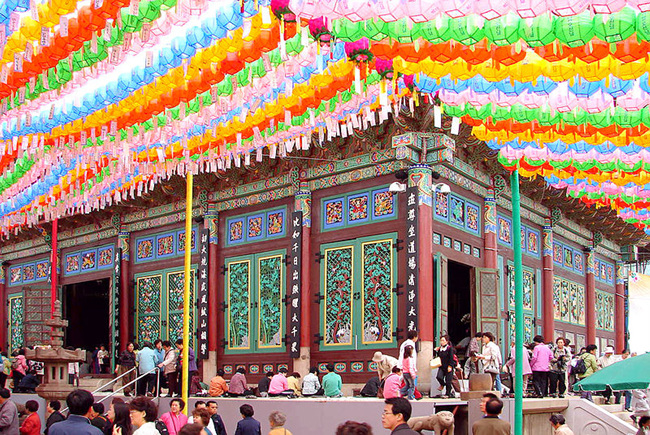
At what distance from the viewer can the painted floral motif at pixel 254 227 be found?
1881cm

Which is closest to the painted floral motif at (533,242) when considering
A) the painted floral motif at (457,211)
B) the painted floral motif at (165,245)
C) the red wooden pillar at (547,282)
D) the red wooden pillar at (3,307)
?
the red wooden pillar at (547,282)

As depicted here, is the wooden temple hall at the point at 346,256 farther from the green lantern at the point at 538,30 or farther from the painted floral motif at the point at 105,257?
the green lantern at the point at 538,30

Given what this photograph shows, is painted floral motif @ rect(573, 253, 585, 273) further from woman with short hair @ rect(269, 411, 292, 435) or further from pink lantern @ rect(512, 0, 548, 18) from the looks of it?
pink lantern @ rect(512, 0, 548, 18)

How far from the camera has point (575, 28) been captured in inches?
309

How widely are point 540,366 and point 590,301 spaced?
28.6 ft

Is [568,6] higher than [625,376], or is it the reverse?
[568,6]

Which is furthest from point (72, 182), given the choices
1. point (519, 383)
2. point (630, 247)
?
point (630, 247)

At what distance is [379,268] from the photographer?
53.6 ft

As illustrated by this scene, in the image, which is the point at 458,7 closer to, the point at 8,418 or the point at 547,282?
the point at 8,418

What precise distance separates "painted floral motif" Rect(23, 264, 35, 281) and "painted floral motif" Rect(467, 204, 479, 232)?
47.0ft

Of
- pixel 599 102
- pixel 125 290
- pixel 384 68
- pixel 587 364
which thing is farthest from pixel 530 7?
pixel 125 290

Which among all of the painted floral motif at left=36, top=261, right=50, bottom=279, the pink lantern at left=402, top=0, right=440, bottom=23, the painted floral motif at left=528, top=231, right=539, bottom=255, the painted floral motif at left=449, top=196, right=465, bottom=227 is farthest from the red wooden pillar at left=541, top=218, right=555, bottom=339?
the painted floral motif at left=36, top=261, right=50, bottom=279

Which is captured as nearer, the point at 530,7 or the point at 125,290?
the point at 530,7

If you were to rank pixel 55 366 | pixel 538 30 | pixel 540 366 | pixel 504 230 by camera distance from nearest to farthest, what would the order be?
1. pixel 538 30
2. pixel 55 366
3. pixel 540 366
4. pixel 504 230
